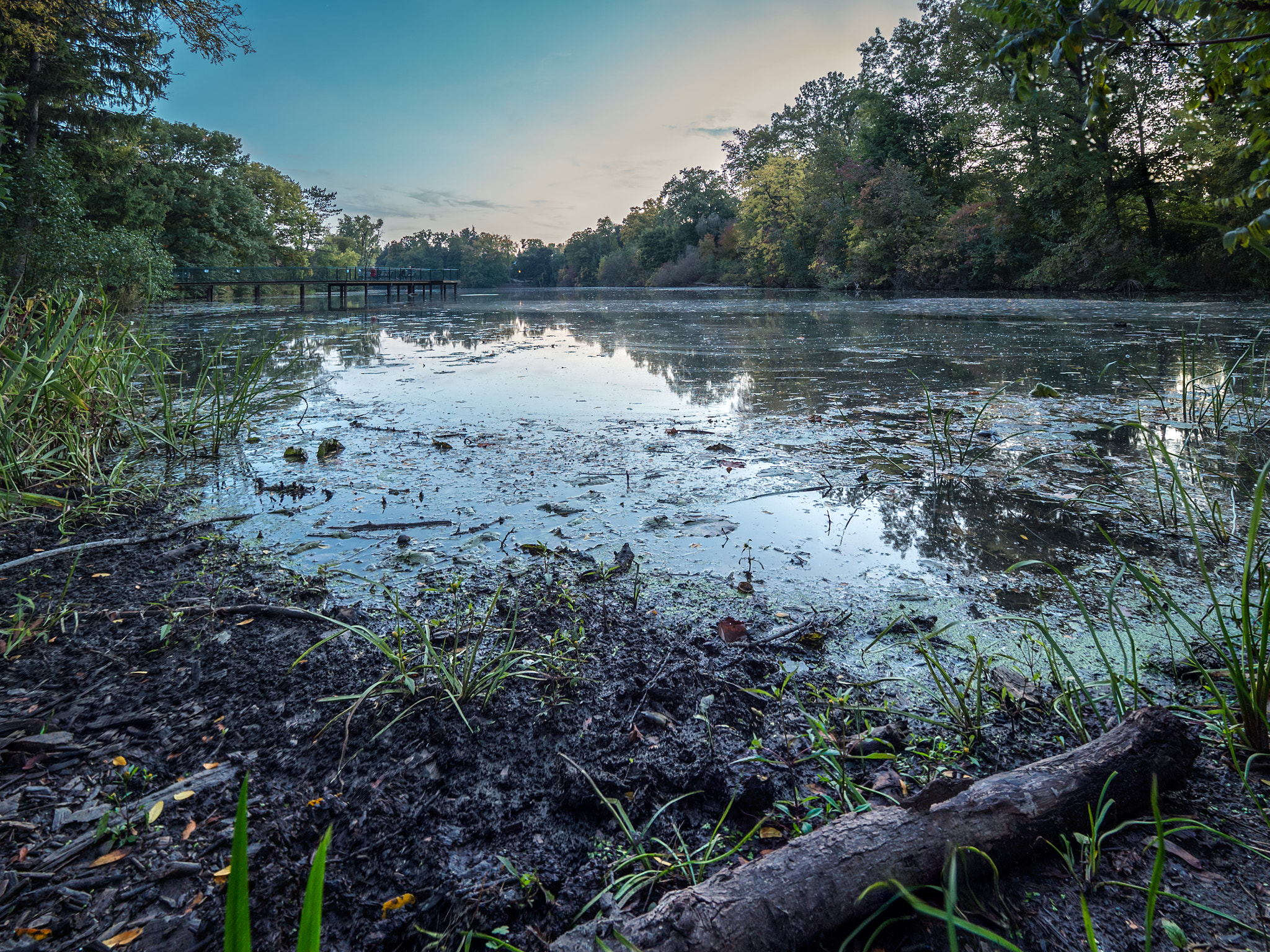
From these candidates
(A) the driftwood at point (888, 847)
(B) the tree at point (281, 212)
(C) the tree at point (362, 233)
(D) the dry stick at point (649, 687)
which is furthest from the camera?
(C) the tree at point (362, 233)

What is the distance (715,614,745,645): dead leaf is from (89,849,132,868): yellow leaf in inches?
51.4

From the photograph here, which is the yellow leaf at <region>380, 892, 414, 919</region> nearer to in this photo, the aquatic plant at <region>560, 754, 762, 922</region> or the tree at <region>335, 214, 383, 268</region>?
the aquatic plant at <region>560, 754, 762, 922</region>

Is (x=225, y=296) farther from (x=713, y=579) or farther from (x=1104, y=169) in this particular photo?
(x=1104, y=169)

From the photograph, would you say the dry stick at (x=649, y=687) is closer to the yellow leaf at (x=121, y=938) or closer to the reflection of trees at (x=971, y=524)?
the yellow leaf at (x=121, y=938)

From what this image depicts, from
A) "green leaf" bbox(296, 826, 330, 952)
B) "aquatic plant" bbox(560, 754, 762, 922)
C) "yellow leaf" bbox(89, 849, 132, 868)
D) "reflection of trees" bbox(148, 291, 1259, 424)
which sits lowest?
"yellow leaf" bbox(89, 849, 132, 868)

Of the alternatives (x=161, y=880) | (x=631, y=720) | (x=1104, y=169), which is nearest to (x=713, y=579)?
(x=631, y=720)

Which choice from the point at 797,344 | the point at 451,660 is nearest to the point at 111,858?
the point at 451,660

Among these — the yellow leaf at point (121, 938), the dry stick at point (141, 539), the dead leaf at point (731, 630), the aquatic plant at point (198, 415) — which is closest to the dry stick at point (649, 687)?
the dead leaf at point (731, 630)

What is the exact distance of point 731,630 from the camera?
171 cm

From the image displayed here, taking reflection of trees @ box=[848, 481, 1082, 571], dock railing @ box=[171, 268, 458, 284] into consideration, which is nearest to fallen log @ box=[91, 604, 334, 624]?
reflection of trees @ box=[848, 481, 1082, 571]

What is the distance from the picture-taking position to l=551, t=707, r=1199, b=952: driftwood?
0.82 meters

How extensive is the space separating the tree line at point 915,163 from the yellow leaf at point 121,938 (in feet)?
6.79

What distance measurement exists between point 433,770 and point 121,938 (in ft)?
1.62

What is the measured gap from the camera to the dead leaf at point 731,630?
5.57 feet
